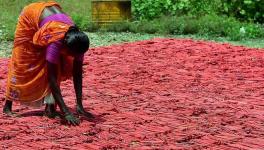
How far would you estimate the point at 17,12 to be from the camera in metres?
15.2

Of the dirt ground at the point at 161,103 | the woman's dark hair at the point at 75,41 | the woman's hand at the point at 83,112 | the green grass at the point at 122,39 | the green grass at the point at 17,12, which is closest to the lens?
the dirt ground at the point at 161,103

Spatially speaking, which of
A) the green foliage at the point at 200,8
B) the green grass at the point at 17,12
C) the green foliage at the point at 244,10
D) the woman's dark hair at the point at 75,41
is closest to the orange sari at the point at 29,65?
the woman's dark hair at the point at 75,41

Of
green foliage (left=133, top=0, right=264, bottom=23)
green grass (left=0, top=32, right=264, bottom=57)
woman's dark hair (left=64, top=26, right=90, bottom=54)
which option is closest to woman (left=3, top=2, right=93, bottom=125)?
woman's dark hair (left=64, top=26, right=90, bottom=54)

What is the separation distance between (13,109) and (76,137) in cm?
145

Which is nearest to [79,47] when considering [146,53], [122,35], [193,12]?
[146,53]

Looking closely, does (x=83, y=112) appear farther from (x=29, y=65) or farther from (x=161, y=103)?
(x=161, y=103)

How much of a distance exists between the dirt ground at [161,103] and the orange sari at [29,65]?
0.23 metres

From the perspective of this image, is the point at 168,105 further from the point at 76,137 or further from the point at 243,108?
the point at 76,137

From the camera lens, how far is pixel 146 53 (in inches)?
396

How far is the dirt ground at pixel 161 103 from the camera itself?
16.8ft

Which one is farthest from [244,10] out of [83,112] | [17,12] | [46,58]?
[46,58]

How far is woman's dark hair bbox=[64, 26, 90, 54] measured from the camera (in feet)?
17.9

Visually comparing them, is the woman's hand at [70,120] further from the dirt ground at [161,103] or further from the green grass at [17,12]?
the green grass at [17,12]

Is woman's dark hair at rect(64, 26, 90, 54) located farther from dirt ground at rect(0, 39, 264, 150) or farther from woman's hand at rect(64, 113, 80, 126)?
dirt ground at rect(0, 39, 264, 150)
